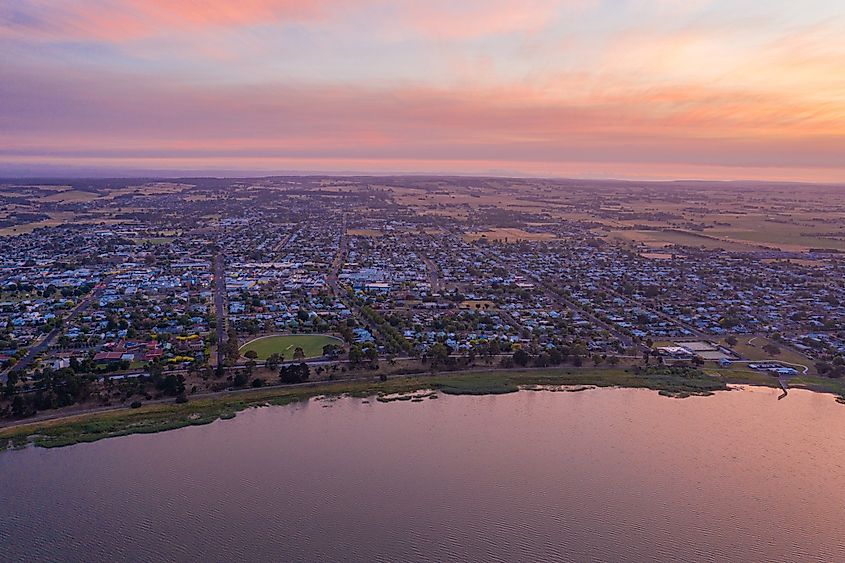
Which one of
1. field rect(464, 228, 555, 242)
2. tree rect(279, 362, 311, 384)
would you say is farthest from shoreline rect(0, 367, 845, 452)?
field rect(464, 228, 555, 242)

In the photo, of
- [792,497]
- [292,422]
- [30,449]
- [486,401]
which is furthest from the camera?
[486,401]

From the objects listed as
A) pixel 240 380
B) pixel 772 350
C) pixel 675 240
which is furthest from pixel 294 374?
pixel 675 240

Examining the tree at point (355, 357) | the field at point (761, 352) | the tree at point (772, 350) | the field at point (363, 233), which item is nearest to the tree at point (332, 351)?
the tree at point (355, 357)

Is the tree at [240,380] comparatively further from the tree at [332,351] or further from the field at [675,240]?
the field at [675,240]

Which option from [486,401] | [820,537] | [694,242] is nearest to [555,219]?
[694,242]

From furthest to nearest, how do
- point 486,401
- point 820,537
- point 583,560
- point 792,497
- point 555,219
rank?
point 555,219 → point 486,401 → point 792,497 → point 820,537 → point 583,560

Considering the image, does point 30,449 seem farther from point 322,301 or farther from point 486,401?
point 322,301

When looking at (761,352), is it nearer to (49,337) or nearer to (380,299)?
(380,299)
